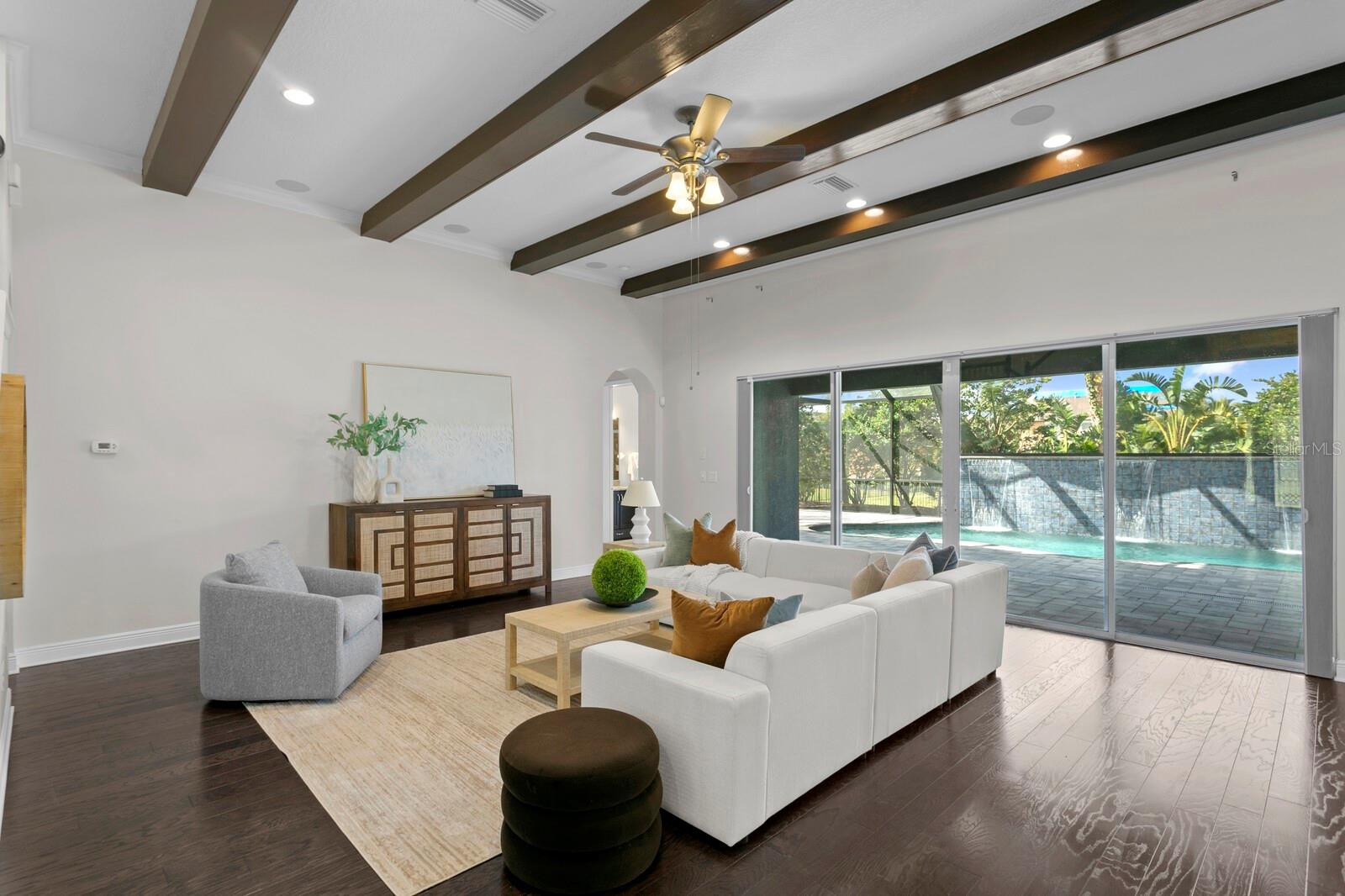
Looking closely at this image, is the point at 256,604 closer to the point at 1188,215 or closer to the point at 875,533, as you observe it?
the point at 875,533

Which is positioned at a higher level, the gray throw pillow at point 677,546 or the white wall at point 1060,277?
the white wall at point 1060,277

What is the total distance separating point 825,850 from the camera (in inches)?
89.7

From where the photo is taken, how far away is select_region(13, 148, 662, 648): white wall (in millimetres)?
4332

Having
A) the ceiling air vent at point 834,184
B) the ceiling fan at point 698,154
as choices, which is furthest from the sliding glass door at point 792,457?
the ceiling fan at point 698,154

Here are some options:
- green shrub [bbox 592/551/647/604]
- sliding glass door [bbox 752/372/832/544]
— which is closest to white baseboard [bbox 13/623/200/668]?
green shrub [bbox 592/551/647/604]

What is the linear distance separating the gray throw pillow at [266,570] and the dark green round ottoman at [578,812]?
216 cm

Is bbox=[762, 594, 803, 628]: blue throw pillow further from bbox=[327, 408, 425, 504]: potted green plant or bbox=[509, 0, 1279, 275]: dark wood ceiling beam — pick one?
bbox=[327, 408, 425, 504]: potted green plant

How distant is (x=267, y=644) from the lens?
3490 millimetres

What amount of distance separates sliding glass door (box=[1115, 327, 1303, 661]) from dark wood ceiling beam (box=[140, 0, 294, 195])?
17.8ft

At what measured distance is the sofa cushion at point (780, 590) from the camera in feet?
14.6

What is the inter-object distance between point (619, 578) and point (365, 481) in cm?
284

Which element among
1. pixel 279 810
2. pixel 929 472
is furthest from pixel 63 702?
pixel 929 472

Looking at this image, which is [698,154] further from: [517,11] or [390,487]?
[390,487]

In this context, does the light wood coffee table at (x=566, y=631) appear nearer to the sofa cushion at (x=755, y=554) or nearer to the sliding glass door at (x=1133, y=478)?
the sofa cushion at (x=755, y=554)
